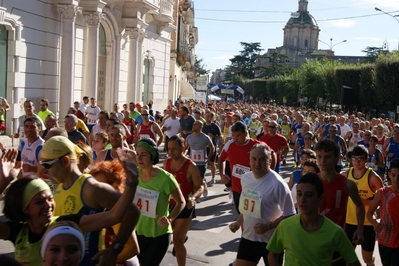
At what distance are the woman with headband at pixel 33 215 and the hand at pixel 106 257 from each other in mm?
146

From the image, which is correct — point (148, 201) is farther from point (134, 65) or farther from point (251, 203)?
point (134, 65)

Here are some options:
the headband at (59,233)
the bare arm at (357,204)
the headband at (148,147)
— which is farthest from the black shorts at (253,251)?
the headband at (59,233)

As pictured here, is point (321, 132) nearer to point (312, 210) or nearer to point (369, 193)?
point (369, 193)

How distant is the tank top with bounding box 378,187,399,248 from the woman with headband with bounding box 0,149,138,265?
3.33 m

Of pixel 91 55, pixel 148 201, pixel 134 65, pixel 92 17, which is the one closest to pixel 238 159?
pixel 148 201

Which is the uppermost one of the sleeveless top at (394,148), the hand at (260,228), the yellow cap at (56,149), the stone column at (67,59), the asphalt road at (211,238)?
the stone column at (67,59)

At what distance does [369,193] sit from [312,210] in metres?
2.82

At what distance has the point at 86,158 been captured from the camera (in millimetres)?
4668

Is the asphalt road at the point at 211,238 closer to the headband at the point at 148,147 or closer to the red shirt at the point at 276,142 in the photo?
the red shirt at the point at 276,142

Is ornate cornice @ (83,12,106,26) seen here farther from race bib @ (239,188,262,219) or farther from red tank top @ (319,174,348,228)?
red tank top @ (319,174,348,228)

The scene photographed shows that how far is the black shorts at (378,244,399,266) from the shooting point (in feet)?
18.9

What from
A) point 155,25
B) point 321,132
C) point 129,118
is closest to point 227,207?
point 129,118

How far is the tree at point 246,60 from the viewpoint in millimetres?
133000

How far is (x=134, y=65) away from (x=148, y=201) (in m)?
21.7
